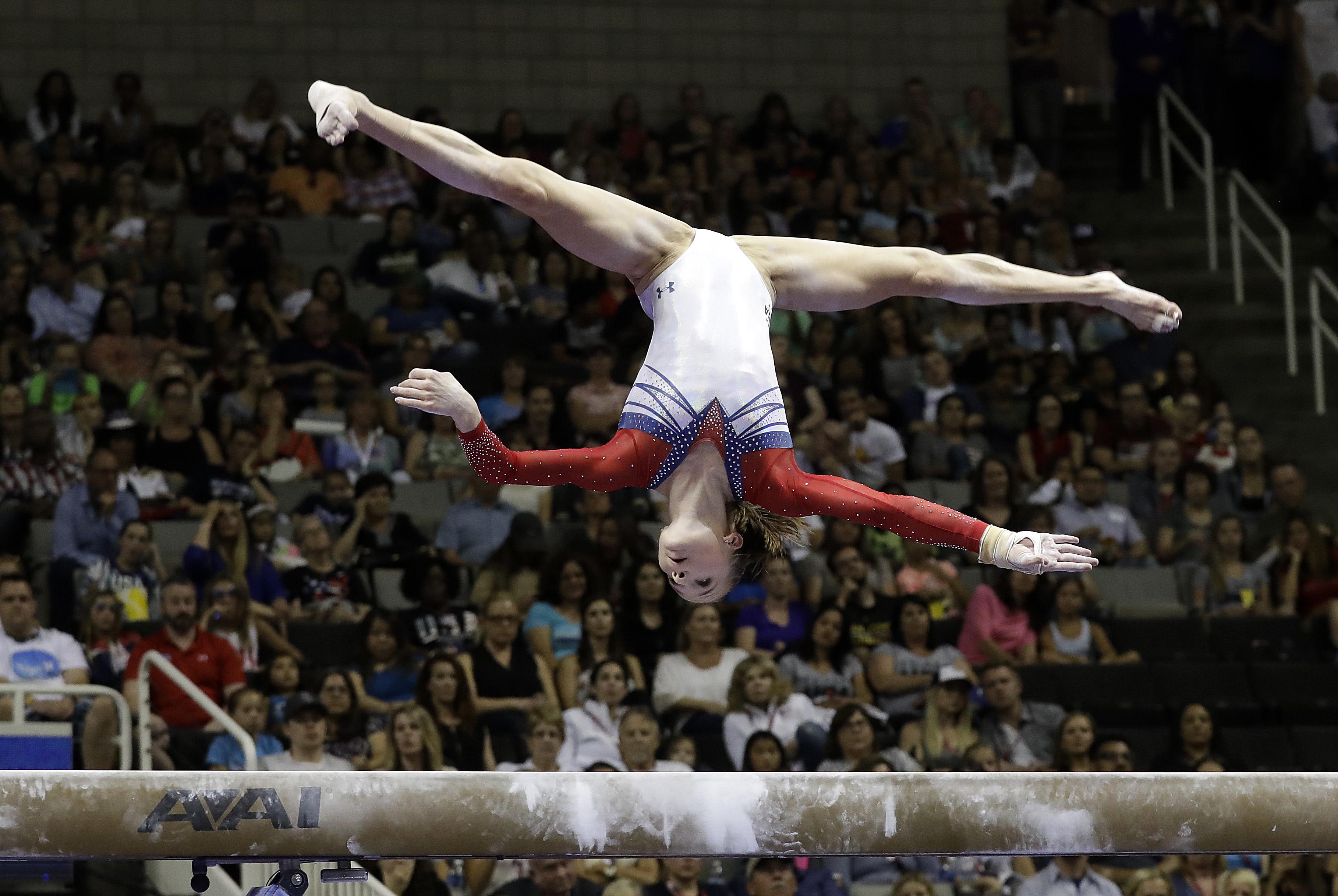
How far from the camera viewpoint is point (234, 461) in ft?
34.5

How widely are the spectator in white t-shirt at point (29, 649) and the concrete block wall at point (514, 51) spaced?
23.8ft

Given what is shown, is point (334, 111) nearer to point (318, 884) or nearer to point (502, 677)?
point (318, 884)

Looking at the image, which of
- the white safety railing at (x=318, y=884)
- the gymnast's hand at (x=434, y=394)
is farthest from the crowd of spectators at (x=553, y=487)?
the gymnast's hand at (x=434, y=394)

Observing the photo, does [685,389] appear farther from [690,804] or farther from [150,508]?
[150,508]

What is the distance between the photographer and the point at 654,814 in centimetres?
473

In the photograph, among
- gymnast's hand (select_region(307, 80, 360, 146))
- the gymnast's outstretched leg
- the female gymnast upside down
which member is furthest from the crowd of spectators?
gymnast's hand (select_region(307, 80, 360, 146))

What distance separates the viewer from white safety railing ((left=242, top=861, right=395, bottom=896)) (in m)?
7.44

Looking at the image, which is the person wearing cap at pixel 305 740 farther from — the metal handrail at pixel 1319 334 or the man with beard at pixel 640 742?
the metal handrail at pixel 1319 334

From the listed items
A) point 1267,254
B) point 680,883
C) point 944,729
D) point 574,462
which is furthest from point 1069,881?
point 1267,254

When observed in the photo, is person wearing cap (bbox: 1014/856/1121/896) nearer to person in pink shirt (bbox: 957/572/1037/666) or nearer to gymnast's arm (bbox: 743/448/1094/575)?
person in pink shirt (bbox: 957/572/1037/666)

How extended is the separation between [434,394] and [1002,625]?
5.75 meters

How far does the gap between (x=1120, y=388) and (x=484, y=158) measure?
7.81 metres

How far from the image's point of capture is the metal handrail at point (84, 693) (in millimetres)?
7598

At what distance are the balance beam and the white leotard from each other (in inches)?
46.3
